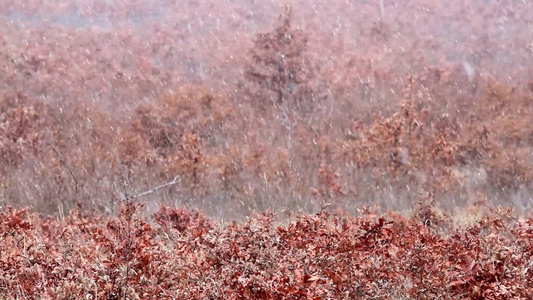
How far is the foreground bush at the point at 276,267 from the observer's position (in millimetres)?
3463

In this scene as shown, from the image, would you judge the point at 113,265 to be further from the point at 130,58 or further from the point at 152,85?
the point at 130,58

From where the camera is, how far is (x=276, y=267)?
12.8 ft

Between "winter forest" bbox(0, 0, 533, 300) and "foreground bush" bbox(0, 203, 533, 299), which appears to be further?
"winter forest" bbox(0, 0, 533, 300)

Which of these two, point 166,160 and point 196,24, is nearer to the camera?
point 166,160

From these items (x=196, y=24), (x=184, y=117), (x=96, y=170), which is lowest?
(x=96, y=170)

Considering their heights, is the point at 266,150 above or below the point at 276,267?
above

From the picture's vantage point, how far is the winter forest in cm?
394

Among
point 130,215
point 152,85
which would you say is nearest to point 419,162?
point 130,215

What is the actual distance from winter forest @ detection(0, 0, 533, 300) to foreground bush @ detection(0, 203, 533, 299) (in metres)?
0.02

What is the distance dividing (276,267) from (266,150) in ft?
39.2

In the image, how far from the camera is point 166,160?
15172 mm

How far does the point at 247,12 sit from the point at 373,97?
867 inches

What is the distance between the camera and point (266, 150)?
15828mm

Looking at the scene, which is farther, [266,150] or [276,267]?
[266,150]
